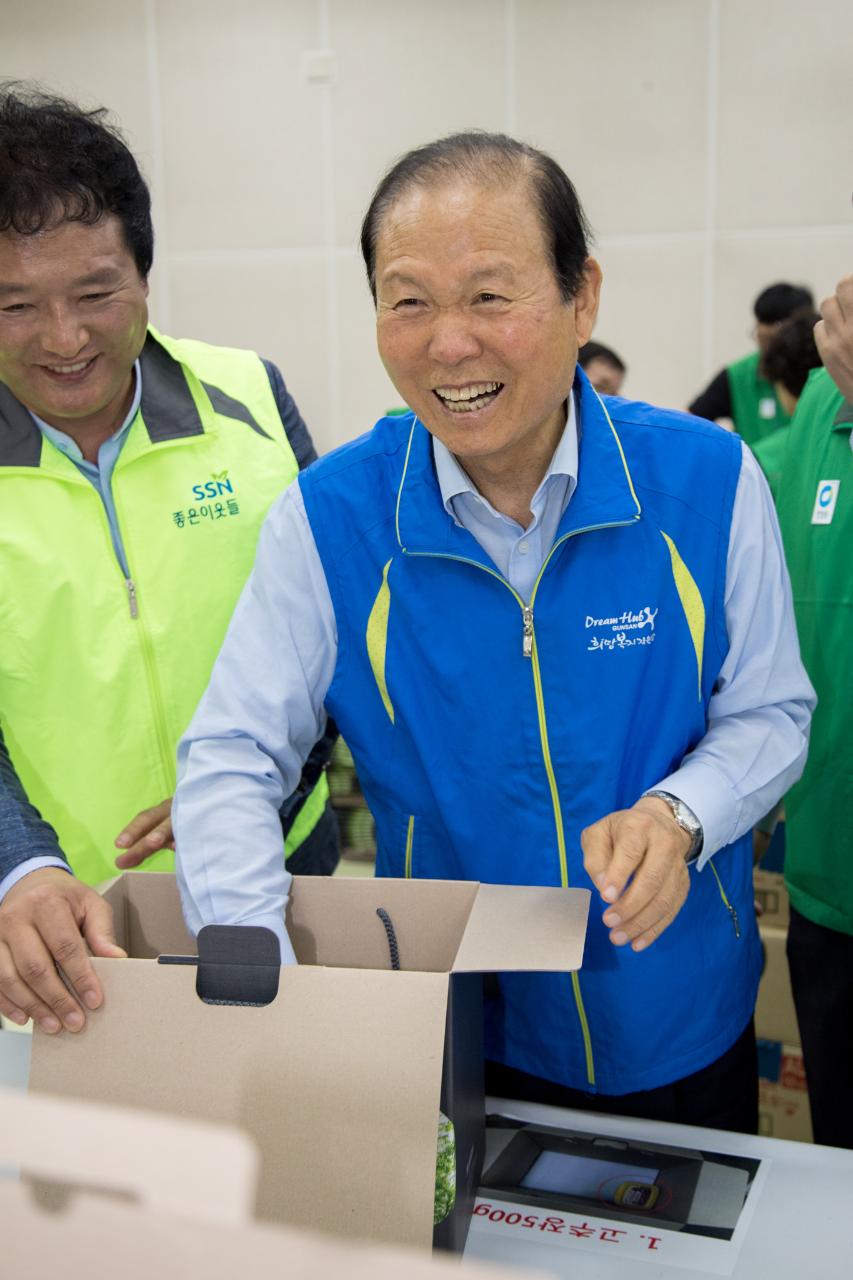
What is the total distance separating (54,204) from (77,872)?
874mm

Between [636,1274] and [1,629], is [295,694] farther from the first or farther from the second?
[636,1274]

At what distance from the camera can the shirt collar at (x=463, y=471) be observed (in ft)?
4.41

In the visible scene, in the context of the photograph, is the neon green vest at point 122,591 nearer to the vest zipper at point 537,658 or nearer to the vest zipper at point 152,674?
the vest zipper at point 152,674

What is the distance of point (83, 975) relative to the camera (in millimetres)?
989

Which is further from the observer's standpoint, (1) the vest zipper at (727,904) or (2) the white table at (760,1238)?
(1) the vest zipper at (727,904)

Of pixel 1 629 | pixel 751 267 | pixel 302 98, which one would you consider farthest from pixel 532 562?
pixel 302 98

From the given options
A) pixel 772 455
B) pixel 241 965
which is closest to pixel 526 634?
pixel 241 965

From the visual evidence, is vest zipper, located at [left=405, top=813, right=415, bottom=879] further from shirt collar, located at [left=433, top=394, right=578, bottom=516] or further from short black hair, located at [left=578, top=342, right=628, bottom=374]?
short black hair, located at [left=578, top=342, right=628, bottom=374]

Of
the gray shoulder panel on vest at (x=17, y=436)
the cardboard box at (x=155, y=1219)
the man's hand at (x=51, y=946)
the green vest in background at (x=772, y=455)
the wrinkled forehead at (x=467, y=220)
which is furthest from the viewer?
the green vest in background at (x=772, y=455)

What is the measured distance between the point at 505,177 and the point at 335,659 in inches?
22.3

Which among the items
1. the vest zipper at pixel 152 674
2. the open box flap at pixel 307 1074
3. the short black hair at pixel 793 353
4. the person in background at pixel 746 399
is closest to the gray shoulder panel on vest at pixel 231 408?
the vest zipper at pixel 152 674

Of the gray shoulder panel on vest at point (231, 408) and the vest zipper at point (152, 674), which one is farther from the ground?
the gray shoulder panel on vest at point (231, 408)

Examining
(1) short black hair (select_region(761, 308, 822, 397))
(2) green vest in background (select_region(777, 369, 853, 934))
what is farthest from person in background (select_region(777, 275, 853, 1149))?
(1) short black hair (select_region(761, 308, 822, 397))

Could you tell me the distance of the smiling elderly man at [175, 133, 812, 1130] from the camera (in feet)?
4.11
